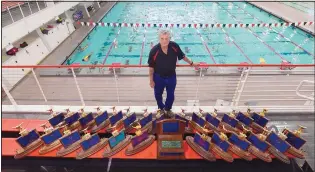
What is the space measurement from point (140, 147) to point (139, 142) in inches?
2.8

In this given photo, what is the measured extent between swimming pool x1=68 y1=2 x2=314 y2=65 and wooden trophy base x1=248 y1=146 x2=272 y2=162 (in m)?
7.55

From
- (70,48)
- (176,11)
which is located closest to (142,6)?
(176,11)

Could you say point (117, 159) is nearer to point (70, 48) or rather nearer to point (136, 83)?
point (136, 83)

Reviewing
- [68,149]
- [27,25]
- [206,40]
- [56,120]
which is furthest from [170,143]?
[206,40]

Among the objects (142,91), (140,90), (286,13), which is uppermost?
(140,90)

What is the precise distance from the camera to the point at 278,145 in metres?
2.76

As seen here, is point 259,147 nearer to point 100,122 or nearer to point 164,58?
point 164,58

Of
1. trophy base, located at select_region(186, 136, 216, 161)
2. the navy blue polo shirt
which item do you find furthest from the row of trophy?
the navy blue polo shirt

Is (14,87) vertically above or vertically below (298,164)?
below

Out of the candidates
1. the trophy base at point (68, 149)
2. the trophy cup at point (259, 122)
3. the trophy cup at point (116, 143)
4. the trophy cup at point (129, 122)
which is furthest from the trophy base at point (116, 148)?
the trophy cup at point (259, 122)

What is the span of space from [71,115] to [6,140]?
96cm

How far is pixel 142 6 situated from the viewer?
712 inches

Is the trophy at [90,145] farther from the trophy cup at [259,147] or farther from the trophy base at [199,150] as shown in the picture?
the trophy cup at [259,147]

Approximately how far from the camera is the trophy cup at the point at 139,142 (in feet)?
9.07
